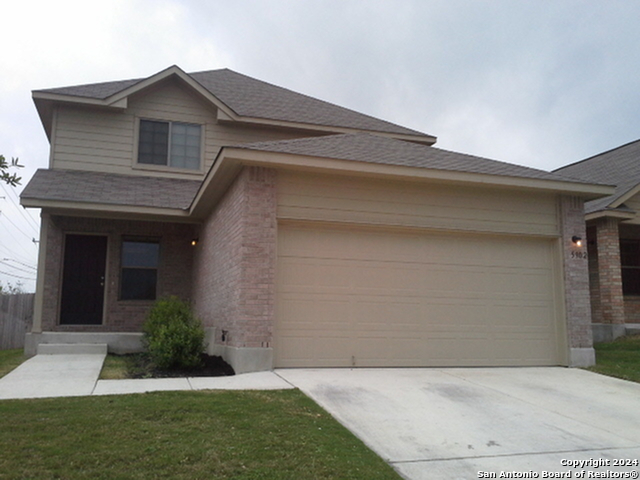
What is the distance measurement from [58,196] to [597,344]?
12.3m

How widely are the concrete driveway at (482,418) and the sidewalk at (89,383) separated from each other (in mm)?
568

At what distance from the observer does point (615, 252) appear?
13.9 metres

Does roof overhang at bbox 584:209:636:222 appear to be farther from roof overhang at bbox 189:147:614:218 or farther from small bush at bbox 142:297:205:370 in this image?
small bush at bbox 142:297:205:370

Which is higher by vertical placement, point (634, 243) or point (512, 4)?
point (512, 4)

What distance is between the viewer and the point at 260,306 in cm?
836

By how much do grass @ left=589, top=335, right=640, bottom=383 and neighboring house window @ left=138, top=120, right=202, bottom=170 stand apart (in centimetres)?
→ 1018

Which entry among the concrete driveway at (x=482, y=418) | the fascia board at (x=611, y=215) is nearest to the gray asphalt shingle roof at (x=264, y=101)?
the fascia board at (x=611, y=215)

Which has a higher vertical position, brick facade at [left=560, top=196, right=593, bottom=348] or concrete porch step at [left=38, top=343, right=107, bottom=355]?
brick facade at [left=560, top=196, right=593, bottom=348]

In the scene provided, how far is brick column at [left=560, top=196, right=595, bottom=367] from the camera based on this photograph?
9.70 m

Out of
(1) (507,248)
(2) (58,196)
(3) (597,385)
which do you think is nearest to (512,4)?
(1) (507,248)

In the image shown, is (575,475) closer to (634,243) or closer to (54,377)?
(54,377)

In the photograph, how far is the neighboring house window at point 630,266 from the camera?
15.7 m

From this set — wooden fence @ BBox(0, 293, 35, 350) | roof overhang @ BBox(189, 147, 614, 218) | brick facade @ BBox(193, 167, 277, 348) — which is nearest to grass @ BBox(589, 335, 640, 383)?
A: roof overhang @ BBox(189, 147, 614, 218)

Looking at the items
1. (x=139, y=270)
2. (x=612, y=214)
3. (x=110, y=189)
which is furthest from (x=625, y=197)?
(x=110, y=189)
